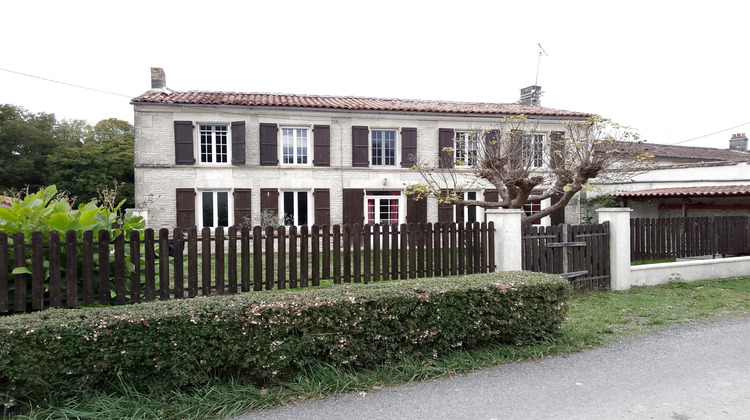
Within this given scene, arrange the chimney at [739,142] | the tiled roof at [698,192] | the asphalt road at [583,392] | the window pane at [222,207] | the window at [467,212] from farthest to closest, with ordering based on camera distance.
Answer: the chimney at [739,142] → the window at [467,212] → the window pane at [222,207] → the tiled roof at [698,192] → the asphalt road at [583,392]

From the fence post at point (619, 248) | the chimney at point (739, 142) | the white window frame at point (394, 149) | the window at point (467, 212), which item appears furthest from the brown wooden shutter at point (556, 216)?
the chimney at point (739, 142)

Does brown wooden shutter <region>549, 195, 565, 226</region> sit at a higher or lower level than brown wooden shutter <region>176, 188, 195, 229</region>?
lower

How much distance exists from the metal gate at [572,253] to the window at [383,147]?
10152 millimetres

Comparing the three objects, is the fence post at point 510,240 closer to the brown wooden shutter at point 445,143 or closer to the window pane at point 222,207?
the brown wooden shutter at point 445,143

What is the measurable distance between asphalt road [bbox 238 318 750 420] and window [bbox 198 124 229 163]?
14.5m

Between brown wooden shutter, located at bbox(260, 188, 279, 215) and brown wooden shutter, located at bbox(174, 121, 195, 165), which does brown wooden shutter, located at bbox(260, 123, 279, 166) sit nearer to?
brown wooden shutter, located at bbox(260, 188, 279, 215)

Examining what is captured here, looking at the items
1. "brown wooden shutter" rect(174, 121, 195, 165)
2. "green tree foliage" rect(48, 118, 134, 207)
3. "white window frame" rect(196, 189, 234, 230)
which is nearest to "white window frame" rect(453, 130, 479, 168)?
"white window frame" rect(196, 189, 234, 230)

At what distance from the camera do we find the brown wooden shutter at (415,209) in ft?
59.6

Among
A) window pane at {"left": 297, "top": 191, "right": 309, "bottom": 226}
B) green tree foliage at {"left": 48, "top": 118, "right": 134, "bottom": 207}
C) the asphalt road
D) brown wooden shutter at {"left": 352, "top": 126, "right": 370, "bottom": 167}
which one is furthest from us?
green tree foliage at {"left": 48, "top": 118, "right": 134, "bottom": 207}

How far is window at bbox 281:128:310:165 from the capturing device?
17531 mm

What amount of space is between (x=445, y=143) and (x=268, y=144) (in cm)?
683

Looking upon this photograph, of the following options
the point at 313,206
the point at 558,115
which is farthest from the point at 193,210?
the point at 558,115

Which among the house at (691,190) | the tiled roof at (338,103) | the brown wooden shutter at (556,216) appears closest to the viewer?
the house at (691,190)

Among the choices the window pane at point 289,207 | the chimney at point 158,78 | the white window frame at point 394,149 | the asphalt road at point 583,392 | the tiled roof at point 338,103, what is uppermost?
the chimney at point 158,78
